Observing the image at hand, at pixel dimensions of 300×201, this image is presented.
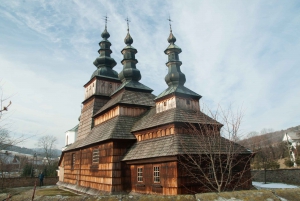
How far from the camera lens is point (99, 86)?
24.4 m

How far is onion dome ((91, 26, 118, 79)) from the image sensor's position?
83.2 ft

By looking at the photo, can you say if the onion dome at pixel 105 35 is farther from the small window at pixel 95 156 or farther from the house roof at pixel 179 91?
the small window at pixel 95 156

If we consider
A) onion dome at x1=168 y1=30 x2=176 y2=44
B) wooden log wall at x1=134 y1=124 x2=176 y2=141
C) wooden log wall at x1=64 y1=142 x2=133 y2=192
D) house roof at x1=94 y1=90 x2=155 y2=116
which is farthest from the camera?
onion dome at x1=168 y1=30 x2=176 y2=44

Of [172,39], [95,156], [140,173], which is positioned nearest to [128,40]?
[172,39]

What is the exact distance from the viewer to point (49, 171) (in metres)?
41.3

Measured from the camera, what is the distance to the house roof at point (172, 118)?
1354 centimetres

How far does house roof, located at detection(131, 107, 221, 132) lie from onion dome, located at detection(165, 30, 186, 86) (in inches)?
110

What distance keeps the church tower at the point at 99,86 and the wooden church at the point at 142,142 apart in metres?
1.48

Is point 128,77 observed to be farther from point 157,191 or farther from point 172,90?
point 157,191

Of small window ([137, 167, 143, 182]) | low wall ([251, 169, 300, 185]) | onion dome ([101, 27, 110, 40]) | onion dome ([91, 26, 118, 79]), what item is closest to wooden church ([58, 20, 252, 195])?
small window ([137, 167, 143, 182])

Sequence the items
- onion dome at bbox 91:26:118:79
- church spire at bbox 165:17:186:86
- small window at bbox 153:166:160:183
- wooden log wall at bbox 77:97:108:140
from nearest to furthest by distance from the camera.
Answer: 1. small window at bbox 153:166:160:183
2. church spire at bbox 165:17:186:86
3. wooden log wall at bbox 77:97:108:140
4. onion dome at bbox 91:26:118:79

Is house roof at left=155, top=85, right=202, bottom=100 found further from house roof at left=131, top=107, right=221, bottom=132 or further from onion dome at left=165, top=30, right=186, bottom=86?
house roof at left=131, top=107, right=221, bottom=132

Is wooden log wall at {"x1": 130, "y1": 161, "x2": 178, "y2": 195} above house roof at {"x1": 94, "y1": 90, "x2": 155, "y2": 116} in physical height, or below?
below

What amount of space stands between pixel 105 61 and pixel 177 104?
1400 cm
